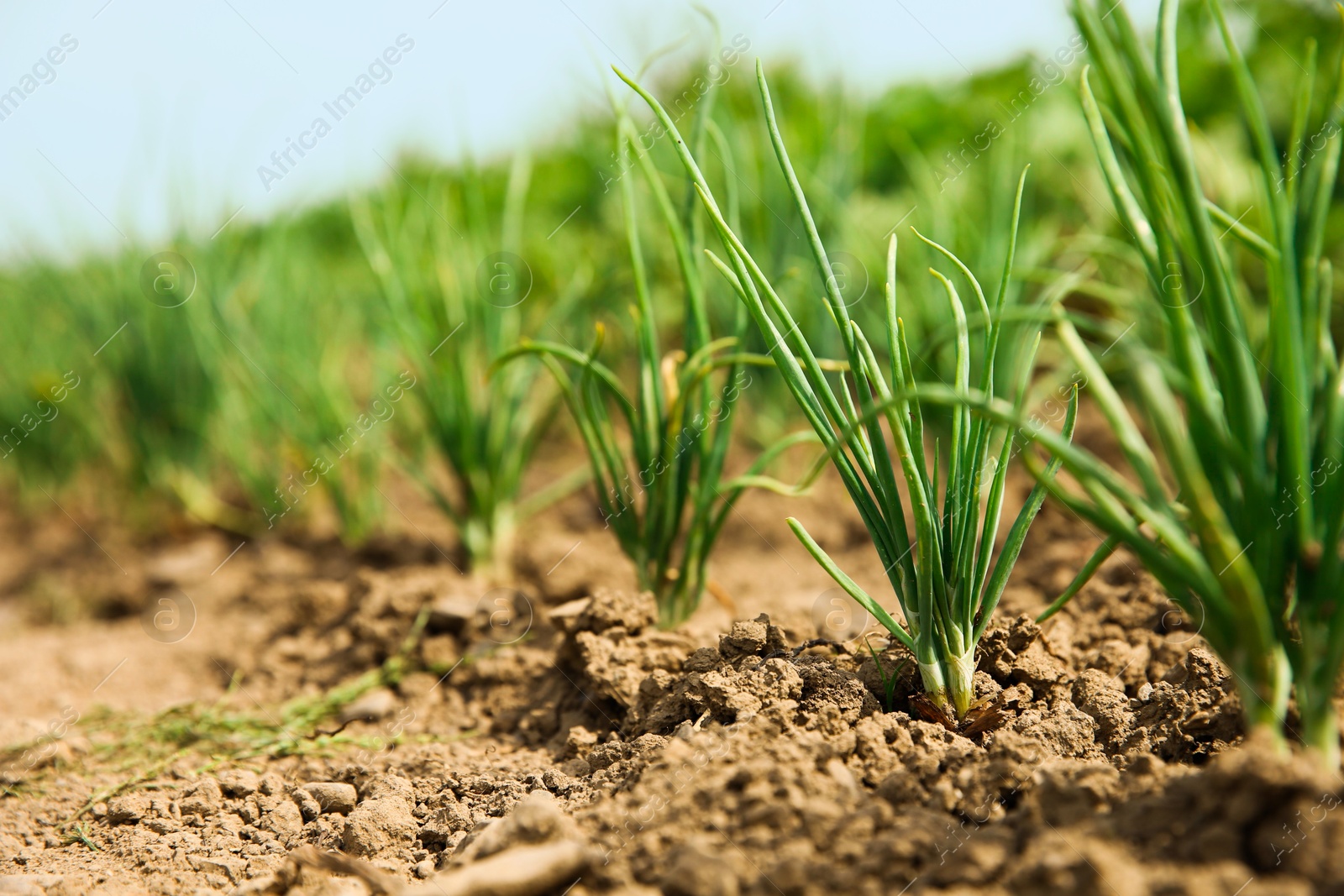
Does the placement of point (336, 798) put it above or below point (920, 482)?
below

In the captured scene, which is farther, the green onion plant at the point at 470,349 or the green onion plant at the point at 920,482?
the green onion plant at the point at 470,349

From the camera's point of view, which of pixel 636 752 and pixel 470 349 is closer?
pixel 636 752

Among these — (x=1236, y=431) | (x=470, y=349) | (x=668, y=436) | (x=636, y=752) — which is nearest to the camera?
(x=1236, y=431)

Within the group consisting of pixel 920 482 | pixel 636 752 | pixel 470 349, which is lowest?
pixel 636 752

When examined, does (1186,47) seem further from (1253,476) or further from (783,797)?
(783,797)

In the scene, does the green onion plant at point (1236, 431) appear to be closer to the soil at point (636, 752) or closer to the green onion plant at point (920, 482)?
the soil at point (636, 752)

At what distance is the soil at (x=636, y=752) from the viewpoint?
746 millimetres

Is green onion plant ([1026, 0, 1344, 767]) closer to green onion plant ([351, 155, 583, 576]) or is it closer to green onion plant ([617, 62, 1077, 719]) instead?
green onion plant ([617, 62, 1077, 719])

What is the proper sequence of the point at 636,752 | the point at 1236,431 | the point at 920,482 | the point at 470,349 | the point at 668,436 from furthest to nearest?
the point at 470,349 < the point at 668,436 < the point at 636,752 < the point at 920,482 < the point at 1236,431

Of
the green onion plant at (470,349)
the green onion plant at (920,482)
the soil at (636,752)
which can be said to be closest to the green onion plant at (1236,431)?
the soil at (636,752)

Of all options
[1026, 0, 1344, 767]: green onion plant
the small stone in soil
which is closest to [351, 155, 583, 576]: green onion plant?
the small stone in soil

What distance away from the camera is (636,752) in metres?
1.09

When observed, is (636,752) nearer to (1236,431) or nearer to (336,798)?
(336,798)

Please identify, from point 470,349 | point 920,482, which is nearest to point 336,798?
point 920,482
